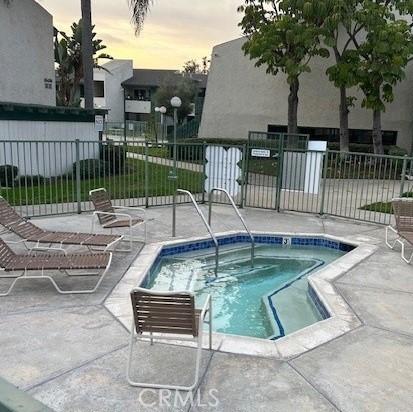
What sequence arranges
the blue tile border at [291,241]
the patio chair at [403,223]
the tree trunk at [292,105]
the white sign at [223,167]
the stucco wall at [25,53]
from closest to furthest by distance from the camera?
the patio chair at [403,223]
the blue tile border at [291,241]
the white sign at [223,167]
the stucco wall at [25,53]
the tree trunk at [292,105]

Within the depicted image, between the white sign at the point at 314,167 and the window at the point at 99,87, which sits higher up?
the window at the point at 99,87

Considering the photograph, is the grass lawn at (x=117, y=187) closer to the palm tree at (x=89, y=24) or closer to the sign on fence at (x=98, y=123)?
the sign on fence at (x=98, y=123)

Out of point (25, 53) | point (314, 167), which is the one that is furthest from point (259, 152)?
point (25, 53)

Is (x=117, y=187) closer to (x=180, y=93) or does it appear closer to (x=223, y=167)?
(x=223, y=167)

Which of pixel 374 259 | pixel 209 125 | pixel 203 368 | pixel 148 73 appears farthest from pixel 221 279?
pixel 148 73

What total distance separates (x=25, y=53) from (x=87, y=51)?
3032 millimetres

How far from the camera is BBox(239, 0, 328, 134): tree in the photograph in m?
18.2

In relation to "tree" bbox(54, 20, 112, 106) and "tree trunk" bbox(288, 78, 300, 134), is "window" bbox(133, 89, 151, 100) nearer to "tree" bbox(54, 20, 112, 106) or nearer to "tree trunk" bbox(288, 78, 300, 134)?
"tree" bbox(54, 20, 112, 106)

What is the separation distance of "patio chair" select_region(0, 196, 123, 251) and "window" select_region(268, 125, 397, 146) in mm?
18939

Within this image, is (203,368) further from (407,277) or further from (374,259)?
(374,259)

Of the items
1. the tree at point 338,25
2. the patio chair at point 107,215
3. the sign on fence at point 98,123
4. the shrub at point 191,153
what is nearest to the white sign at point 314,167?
the shrub at point 191,153

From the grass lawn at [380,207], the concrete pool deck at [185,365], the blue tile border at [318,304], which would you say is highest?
the grass lawn at [380,207]

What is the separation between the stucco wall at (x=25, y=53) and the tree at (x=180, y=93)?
2433 cm

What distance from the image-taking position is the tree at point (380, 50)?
1762 centimetres
